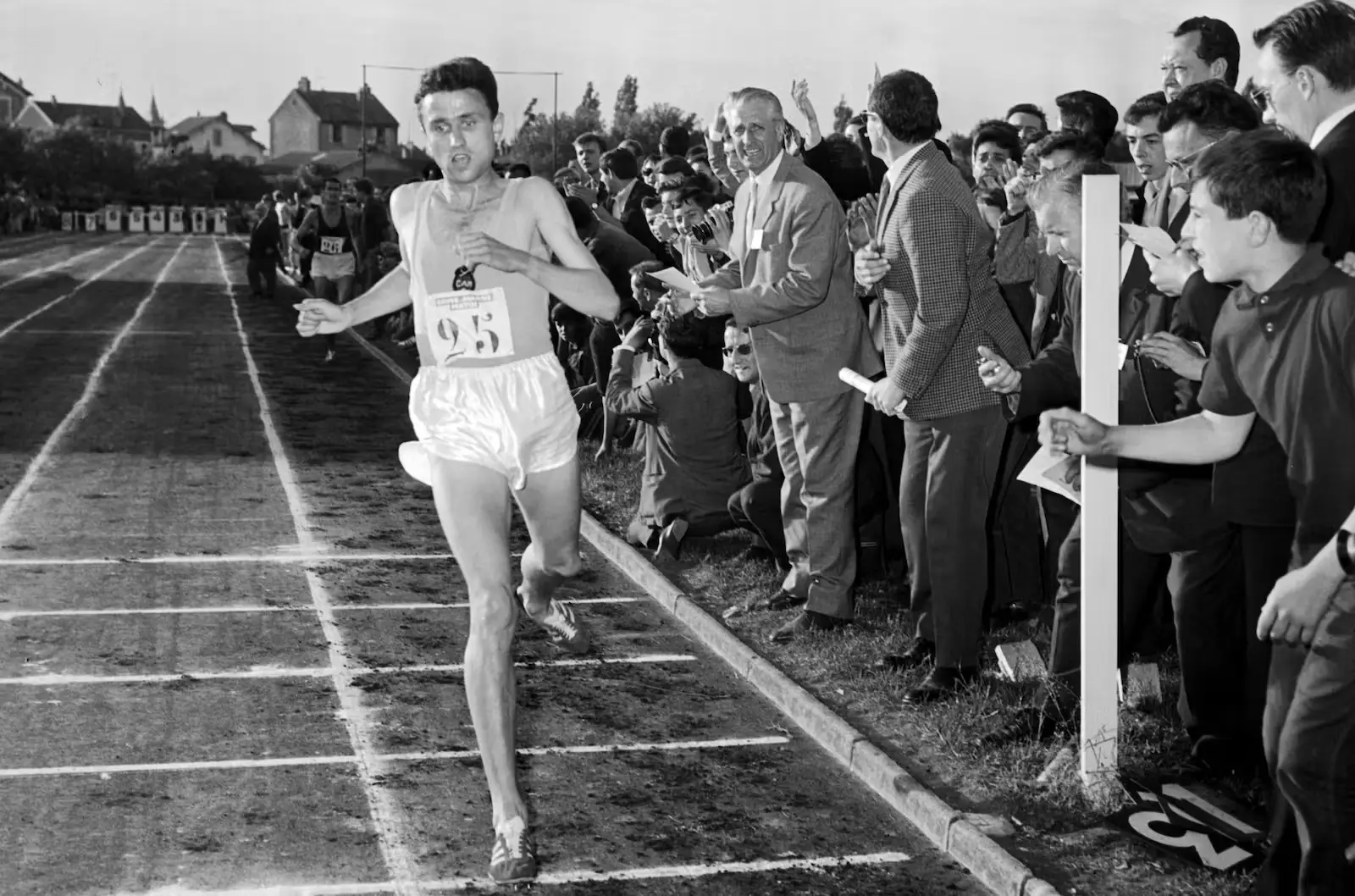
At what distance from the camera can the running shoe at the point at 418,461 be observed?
5.52 metres

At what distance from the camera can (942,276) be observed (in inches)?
271

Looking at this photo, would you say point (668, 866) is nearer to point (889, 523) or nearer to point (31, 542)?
Result: point (889, 523)

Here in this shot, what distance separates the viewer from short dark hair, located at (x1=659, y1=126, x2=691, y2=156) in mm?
15062

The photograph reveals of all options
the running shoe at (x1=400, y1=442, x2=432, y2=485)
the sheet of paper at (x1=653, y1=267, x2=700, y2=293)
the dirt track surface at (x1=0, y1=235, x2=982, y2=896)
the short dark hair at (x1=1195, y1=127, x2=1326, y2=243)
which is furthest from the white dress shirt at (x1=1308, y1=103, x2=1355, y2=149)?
the sheet of paper at (x1=653, y1=267, x2=700, y2=293)

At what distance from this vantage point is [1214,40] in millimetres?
7410

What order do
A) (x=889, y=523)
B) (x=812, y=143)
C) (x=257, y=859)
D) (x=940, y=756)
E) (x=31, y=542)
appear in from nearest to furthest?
(x=257, y=859)
(x=940, y=756)
(x=889, y=523)
(x=812, y=143)
(x=31, y=542)

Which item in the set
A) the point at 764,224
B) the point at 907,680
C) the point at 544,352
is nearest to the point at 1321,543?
the point at 544,352

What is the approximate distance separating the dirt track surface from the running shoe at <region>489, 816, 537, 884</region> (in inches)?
3.9

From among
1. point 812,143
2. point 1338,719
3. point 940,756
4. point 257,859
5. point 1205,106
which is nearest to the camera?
point 1338,719

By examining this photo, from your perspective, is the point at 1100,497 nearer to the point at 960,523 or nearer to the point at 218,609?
the point at 960,523

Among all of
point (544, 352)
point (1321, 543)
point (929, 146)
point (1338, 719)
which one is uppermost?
point (929, 146)

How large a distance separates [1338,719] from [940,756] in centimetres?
234

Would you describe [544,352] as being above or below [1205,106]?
below

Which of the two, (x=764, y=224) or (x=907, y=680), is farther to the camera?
(x=764, y=224)
